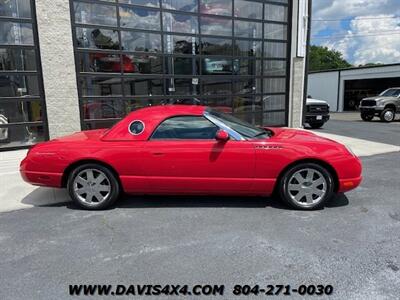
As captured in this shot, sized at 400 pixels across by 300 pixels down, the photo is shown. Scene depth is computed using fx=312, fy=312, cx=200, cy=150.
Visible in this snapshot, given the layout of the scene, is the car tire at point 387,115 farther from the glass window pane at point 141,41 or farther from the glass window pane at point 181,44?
the glass window pane at point 141,41

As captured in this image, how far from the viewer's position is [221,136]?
12.7 feet

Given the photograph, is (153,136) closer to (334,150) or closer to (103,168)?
(103,168)

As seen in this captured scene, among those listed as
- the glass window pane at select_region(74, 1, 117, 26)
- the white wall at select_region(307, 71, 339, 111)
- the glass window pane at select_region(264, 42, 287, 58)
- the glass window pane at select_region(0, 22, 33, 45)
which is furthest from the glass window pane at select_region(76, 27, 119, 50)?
the white wall at select_region(307, 71, 339, 111)

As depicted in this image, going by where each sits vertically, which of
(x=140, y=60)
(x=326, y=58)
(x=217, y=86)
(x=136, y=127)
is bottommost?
(x=136, y=127)

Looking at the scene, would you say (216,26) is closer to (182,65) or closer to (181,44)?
(181,44)

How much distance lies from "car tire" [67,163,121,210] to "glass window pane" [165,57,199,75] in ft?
18.7

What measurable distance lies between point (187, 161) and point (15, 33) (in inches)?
247

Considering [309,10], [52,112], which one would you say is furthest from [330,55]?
[52,112]

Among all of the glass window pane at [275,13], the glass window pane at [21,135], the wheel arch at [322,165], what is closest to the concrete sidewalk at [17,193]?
the glass window pane at [21,135]

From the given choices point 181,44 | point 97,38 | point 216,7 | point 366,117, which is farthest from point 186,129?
point 366,117

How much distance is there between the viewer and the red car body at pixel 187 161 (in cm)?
393

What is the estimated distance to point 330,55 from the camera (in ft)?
320

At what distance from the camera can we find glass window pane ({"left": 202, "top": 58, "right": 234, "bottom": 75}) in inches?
380

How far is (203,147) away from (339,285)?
2129 millimetres
